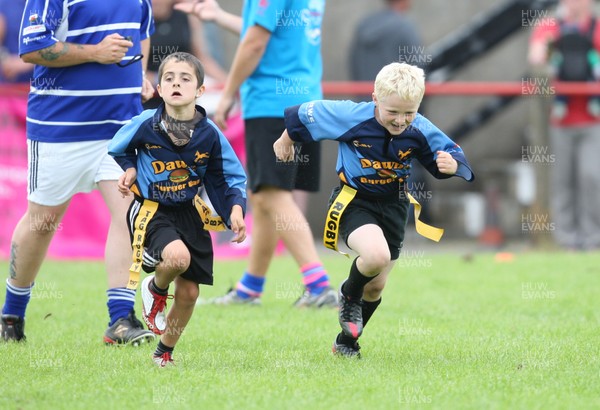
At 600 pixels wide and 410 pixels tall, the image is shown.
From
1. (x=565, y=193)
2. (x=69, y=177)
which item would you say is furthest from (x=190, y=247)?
(x=565, y=193)

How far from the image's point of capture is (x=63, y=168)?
20.9 ft

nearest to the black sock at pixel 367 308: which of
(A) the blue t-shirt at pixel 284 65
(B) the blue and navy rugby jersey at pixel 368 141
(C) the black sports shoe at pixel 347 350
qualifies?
(C) the black sports shoe at pixel 347 350

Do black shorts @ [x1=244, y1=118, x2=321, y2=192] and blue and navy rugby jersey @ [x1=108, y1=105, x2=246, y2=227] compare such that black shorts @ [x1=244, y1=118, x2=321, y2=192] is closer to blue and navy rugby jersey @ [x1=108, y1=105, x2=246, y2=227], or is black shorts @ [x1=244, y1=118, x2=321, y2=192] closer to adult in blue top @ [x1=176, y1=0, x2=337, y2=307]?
adult in blue top @ [x1=176, y1=0, x2=337, y2=307]

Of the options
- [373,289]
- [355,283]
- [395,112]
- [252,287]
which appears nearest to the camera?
[395,112]

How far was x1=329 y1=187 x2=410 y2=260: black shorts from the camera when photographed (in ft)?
19.0

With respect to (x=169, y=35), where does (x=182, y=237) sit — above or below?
below

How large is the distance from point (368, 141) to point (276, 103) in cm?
220

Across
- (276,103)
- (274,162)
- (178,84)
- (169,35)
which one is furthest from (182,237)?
(169,35)

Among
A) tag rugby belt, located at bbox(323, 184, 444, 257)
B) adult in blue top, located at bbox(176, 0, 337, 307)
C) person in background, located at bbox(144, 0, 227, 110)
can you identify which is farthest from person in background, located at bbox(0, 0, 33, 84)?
tag rugby belt, located at bbox(323, 184, 444, 257)

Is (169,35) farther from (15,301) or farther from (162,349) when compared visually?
(162,349)

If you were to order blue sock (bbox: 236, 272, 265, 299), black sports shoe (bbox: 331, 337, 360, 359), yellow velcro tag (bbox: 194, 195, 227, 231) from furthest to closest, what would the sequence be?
blue sock (bbox: 236, 272, 265, 299) → black sports shoe (bbox: 331, 337, 360, 359) → yellow velcro tag (bbox: 194, 195, 227, 231)

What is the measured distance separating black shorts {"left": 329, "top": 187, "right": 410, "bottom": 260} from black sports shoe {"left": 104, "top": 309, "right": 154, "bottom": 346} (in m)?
1.36

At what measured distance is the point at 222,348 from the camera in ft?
20.6

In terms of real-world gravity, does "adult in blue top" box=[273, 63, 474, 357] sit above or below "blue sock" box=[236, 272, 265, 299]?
above
